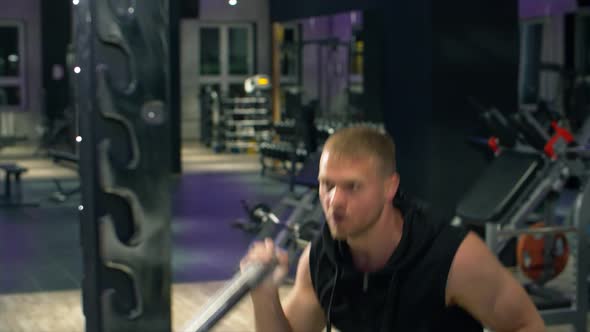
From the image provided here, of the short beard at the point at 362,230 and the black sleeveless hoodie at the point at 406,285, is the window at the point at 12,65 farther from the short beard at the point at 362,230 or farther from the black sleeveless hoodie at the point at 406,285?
the short beard at the point at 362,230

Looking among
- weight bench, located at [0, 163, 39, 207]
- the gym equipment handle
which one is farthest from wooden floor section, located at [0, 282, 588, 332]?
weight bench, located at [0, 163, 39, 207]

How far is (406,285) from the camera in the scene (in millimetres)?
1916

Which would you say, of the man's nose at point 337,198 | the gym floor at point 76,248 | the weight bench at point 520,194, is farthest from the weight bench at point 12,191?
the man's nose at point 337,198

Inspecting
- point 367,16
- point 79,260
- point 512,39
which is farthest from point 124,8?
point 367,16

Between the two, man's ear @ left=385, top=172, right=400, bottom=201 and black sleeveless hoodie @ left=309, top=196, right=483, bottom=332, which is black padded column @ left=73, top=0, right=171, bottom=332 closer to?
black sleeveless hoodie @ left=309, top=196, right=483, bottom=332

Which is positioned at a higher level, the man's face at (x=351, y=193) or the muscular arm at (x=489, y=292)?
the man's face at (x=351, y=193)

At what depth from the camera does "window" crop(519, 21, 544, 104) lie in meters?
13.2

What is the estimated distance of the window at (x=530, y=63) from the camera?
43.4 ft

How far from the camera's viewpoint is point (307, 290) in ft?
6.86

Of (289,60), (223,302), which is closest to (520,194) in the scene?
(223,302)

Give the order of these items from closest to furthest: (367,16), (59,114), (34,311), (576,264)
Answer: (576,264)
(34,311)
(367,16)
(59,114)

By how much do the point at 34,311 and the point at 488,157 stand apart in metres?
3.98

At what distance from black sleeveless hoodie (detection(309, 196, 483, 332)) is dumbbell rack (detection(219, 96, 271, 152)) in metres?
14.3

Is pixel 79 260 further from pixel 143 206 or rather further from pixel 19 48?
pixel 19 48
